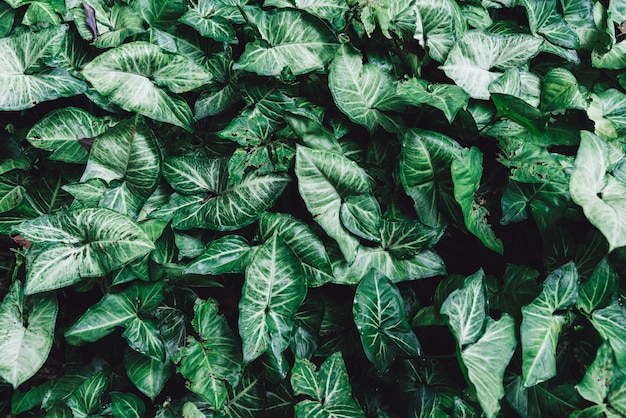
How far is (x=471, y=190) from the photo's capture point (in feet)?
3.79

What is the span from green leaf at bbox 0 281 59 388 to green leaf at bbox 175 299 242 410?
33 centimetres

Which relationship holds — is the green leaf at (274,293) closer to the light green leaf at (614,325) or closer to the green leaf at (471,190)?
the green leaf at (471,190)

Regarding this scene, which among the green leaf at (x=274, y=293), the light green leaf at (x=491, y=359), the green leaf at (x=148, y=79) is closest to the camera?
the light green leaf at (x=491, y=359)

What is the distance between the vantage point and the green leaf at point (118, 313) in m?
1.17

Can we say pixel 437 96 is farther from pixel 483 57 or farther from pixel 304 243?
pixel 304 243

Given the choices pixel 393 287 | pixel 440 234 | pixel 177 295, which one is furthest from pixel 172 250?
pixel 440 234

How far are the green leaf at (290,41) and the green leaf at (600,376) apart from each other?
89cm

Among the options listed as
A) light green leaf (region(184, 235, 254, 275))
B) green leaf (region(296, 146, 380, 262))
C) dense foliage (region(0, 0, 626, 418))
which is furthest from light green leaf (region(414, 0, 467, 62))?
light green leaf (region(184, 235, 254, 275))

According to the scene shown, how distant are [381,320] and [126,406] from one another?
23.8 inches

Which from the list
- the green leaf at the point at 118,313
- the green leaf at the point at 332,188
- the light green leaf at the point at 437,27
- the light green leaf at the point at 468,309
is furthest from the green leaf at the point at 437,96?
the green leaf at the point at 118,313

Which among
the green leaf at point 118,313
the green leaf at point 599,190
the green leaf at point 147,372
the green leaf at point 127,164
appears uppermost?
the green leaf at point 599,190

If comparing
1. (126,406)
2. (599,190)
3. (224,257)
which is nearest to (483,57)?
(599,190)

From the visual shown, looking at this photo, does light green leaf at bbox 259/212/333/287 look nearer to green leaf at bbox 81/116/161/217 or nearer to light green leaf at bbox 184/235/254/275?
light green leaf at bbox 184/235/254/275

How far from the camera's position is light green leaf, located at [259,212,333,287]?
1.20 metres
